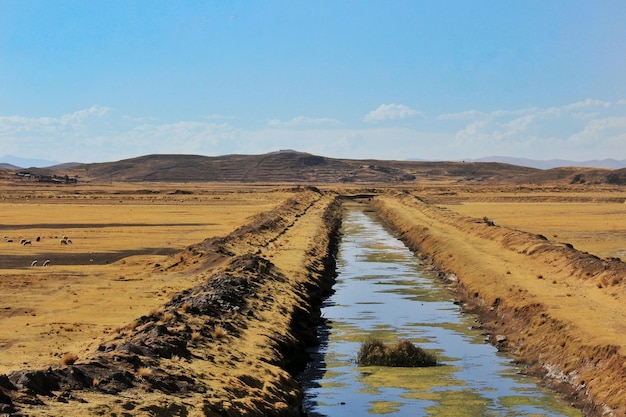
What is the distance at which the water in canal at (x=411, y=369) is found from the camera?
53.5 ft

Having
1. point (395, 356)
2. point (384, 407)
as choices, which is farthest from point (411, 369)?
point (384, 407)

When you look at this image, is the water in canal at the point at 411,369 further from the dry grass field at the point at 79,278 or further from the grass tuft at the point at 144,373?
the dry grass field at the point at 79,278

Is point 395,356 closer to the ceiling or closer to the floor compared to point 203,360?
closer to the floor

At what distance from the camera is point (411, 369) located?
19.4 metres

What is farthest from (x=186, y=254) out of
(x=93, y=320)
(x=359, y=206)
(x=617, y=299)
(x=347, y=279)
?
(x=359, y=206)

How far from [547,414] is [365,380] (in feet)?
13.5

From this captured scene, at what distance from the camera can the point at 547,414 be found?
15.8m

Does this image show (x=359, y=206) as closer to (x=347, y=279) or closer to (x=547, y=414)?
(x=347, y=279)

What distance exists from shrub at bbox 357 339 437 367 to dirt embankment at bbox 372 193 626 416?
8.04 feet

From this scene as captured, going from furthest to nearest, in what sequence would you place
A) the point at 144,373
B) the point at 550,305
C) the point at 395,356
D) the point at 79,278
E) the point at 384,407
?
the point at 79,278 < the point at 550,305 < the point at 395,356 < the point at 384,407 < the point at 144,373

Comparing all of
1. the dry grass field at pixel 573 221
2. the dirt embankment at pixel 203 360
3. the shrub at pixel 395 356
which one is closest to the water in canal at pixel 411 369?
the shrub at pixel 395 356

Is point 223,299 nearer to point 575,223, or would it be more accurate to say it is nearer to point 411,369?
point 411,369

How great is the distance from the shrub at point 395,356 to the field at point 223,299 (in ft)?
5.74

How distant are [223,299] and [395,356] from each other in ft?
17.1
